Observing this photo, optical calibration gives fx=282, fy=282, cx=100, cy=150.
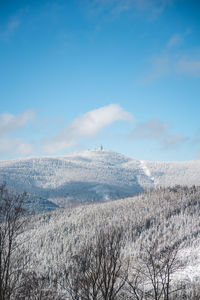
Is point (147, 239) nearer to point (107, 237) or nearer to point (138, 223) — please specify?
point (138, 223)

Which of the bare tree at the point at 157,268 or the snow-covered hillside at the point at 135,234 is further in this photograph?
the snow-covered hillside at the point at 135,234

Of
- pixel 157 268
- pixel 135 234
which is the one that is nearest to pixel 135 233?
pixel 135 234

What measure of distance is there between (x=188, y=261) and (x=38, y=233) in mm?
96323

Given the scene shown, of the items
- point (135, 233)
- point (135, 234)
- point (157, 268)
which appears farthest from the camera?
point (135, 234)

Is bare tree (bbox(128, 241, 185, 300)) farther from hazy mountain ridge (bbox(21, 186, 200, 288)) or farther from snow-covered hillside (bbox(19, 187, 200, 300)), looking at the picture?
hazy mountain ridge (bbox(21, 186, 200, 288))

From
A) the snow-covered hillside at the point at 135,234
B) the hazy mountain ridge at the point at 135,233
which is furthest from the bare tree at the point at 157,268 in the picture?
the hazy mountain ridge at the point at 135,233

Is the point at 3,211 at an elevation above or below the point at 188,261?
above

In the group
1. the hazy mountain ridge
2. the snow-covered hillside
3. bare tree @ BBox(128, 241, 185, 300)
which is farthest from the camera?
the hazy mountain ridge

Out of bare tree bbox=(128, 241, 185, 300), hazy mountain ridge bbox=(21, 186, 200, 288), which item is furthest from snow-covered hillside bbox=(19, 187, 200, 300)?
bare tree bbox=(128, 241, 185, 300)

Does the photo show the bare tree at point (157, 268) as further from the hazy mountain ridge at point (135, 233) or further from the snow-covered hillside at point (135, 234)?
the hazy mountain ridge at point (135, 233)

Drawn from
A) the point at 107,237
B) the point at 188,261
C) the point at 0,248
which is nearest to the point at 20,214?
the point at 0,248

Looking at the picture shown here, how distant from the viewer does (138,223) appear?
189 meters

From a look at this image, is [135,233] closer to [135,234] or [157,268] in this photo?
[135,234]

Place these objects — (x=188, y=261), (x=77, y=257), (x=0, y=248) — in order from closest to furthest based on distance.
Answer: (x=0, y=248), (x=77, y=257), (x=188, y=261)
